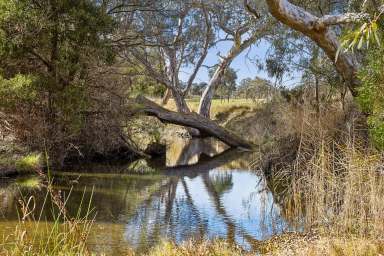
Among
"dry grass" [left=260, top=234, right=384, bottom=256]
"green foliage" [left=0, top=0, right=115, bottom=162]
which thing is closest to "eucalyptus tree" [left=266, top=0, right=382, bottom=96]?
"dry grass" [left=260, top=234, right=384, bottom=256]

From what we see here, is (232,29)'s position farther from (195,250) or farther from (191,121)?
(195,250)

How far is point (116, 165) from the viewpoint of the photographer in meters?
15.9

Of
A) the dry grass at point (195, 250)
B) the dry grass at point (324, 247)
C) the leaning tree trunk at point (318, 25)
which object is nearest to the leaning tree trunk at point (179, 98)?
the leaning tree trunk at point (318, 25)

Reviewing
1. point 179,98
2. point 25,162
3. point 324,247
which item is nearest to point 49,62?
point 25,162

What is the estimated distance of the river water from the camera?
7.08 metres

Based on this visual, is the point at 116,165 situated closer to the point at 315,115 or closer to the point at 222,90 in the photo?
the point at 315,115

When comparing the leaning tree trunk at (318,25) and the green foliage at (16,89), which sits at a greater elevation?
the leaning tree trunk at (318,25)

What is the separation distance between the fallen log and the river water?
283 centimetres

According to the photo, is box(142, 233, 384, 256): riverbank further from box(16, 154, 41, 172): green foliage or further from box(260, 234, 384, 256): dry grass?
box(16, 154, 41, 172): green foliage

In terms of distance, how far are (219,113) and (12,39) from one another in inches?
984

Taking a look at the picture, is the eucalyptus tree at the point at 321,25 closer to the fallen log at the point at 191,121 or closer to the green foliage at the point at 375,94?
the green foliage at the point at 375,94

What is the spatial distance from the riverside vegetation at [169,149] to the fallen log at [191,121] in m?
0.06

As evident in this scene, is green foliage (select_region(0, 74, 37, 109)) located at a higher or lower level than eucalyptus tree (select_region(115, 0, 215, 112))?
lower

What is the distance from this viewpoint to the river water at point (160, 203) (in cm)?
708
